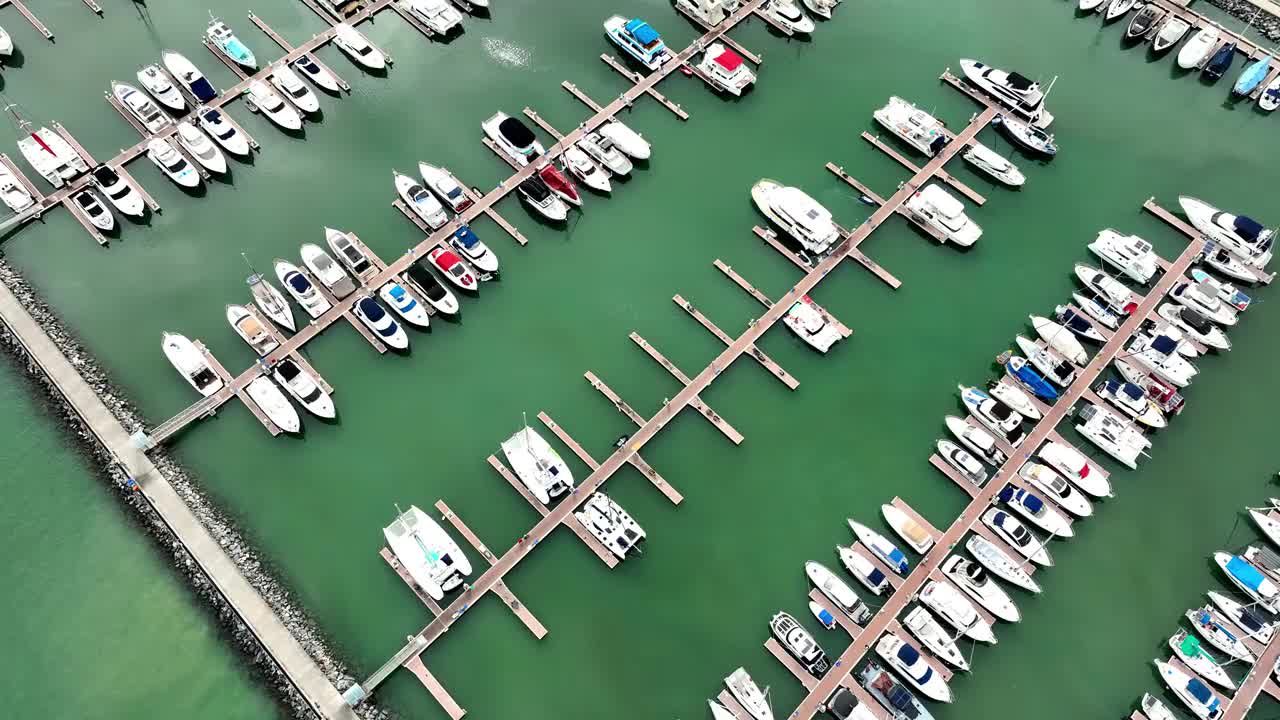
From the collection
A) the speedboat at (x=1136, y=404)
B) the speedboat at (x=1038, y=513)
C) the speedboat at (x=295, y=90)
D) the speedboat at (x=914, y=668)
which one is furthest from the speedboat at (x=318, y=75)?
the speedboat at (x=1136, y=404)

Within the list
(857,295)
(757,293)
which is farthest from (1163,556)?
(757,293)

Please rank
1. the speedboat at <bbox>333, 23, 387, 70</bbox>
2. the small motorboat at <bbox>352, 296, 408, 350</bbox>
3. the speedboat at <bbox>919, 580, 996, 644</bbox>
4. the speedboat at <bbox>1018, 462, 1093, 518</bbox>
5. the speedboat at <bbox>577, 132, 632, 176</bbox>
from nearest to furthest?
the speedboat at <bbox>919, 580, 996, 644</bbox> < the speedboat at <bbox>1018, 462, 1093, 518</bbox> < the small motorboat at <bbox>352, 296, 408, 350</bbox> < the speedboat at <bbox>577, 132, 632, 176</bbox> < the speedboat at <bbox>333, 23, 387, 70</bbox>

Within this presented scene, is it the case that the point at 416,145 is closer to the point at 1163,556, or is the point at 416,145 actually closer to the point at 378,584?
the point at 378,584

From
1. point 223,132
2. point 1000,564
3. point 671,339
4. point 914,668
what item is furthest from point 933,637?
point 223,132

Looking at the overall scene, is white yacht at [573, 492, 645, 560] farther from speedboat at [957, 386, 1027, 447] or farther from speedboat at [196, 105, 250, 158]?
speedboat at [196, 105, 250, 158]

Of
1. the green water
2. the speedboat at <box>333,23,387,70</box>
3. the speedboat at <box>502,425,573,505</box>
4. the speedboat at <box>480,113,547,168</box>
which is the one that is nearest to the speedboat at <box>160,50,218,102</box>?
the green water

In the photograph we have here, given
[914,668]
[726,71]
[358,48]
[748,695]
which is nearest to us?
[748,695]

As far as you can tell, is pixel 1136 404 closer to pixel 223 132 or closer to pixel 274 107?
pixel 274 107
